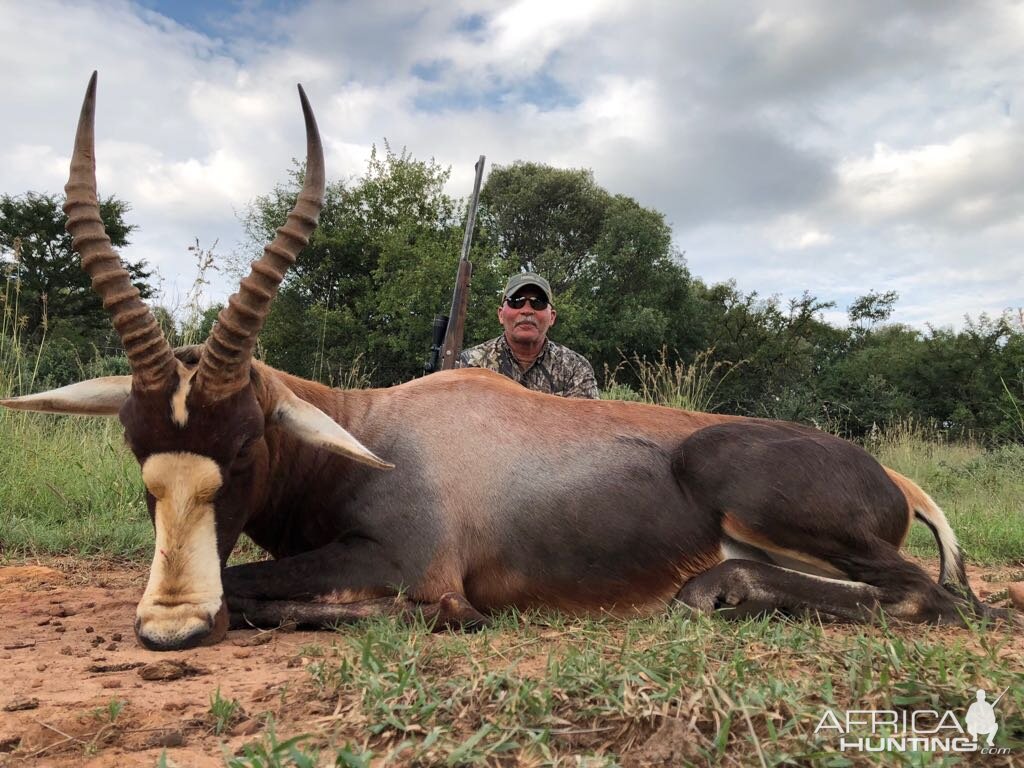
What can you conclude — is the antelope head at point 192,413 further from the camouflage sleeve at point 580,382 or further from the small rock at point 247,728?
the camouflage sleeve at point 580,382

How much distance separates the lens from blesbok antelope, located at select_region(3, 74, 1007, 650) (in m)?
3.18

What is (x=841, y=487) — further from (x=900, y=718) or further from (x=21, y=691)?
(x=21, y=691)

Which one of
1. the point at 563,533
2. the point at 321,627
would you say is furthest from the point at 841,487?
the point at 321,627

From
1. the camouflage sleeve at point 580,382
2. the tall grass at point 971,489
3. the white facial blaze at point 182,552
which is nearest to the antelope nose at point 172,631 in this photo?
the white facial blaze at point 182,552

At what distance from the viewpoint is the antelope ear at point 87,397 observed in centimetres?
351

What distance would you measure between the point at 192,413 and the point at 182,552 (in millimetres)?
532

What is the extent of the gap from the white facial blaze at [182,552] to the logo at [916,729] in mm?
2223

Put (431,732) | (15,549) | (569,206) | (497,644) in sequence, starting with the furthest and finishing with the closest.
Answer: (569,206) → (15,549) → (497,644) → (431,732)

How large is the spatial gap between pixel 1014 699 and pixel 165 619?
2.71 meters

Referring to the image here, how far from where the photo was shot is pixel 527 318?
7430mm

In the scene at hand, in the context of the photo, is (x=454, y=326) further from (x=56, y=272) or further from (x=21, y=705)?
(x=56, y=272)

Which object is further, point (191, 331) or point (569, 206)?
point (569, 206)

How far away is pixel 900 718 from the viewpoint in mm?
1950

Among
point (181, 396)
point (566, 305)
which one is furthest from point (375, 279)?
point (181, 396)
